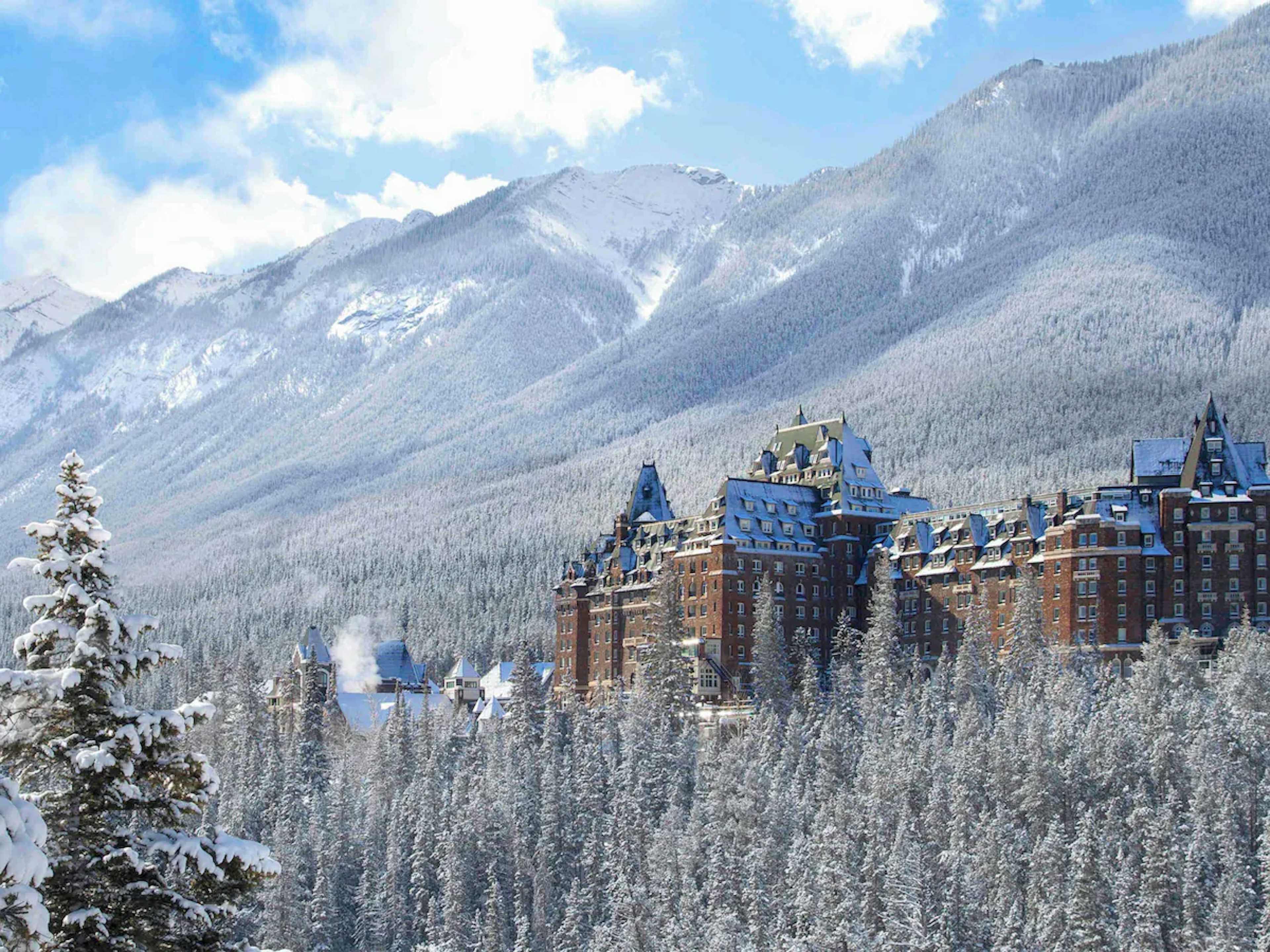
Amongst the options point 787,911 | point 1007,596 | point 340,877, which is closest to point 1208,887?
point 787,911

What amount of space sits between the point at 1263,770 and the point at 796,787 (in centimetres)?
3037

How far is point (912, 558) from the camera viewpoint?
147m

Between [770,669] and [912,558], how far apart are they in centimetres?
2123

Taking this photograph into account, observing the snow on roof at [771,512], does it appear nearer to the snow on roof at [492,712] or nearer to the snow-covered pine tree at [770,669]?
the snow-covered pine tree at [770,669]

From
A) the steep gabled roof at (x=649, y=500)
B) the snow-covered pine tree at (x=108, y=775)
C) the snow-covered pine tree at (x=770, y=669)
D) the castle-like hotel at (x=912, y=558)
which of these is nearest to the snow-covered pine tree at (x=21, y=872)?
the snow-covered pine tree at (x=108, y=775)

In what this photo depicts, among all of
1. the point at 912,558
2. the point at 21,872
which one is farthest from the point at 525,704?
the point at 21,872

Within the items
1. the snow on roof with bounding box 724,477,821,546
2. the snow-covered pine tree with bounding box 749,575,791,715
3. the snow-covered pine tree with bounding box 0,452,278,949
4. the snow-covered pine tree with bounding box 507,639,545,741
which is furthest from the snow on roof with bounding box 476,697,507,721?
the snow-covered pine tree with bounding box 0,452,278,949

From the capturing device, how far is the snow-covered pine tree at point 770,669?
5192 inches

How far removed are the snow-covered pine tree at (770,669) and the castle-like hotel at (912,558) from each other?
30.1 feet

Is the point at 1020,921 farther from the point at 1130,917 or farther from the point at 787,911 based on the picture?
the point at 787,911

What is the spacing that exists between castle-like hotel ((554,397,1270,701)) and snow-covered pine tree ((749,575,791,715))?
9179 mm

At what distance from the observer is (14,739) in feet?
73.3

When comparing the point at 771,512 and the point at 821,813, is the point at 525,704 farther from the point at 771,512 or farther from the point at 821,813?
the point at 821,813

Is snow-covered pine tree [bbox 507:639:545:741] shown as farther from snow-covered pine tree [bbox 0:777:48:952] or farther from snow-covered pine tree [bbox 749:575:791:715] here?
snow-covered pine tree [bbox 0:777:48:952]
